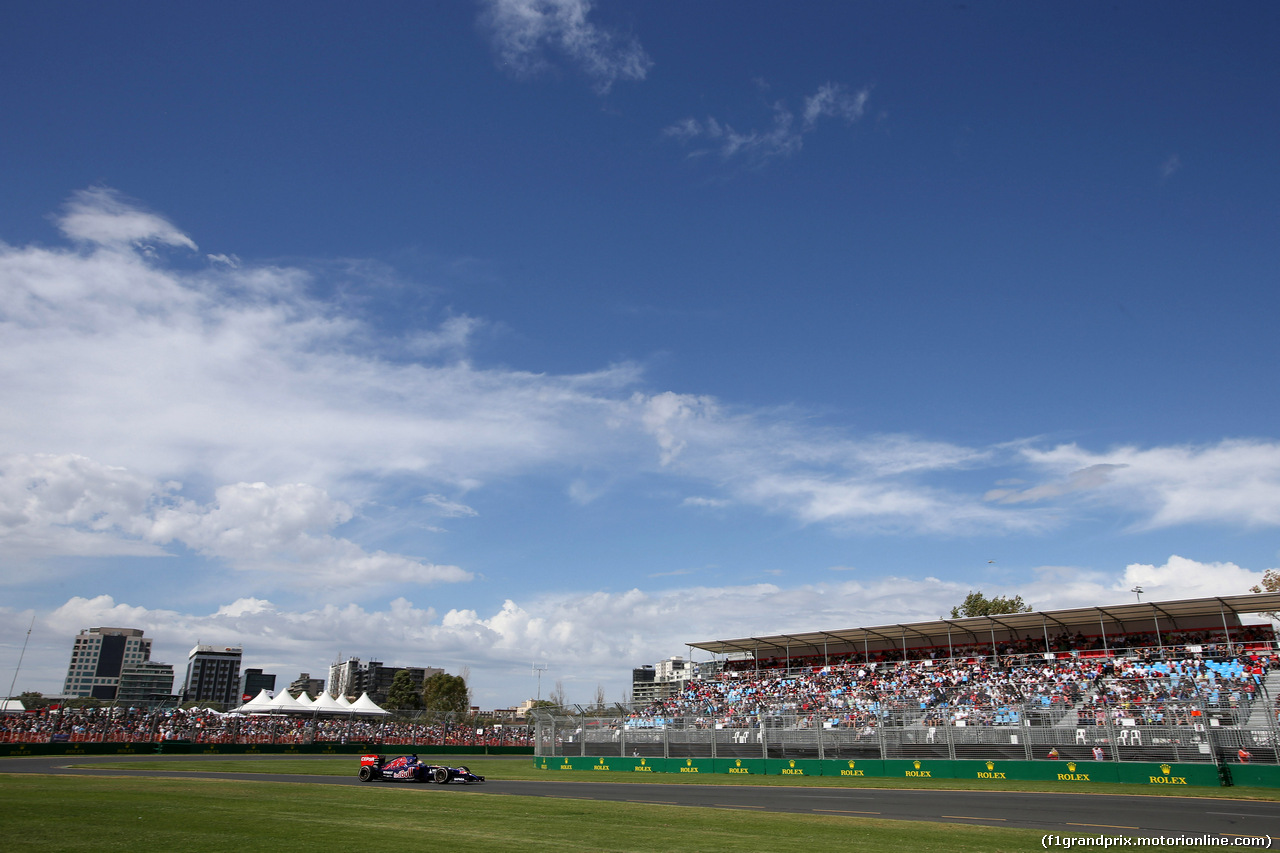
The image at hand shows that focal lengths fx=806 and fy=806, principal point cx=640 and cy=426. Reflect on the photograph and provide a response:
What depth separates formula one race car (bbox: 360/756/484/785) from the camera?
96.4ft

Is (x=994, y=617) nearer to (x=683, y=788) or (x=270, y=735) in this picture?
(x=683, y=788)

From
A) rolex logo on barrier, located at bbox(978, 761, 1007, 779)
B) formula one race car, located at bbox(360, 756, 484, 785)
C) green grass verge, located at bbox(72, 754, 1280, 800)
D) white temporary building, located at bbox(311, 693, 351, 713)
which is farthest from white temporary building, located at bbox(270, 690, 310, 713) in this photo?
rolex logo on barrier, located at bbox(978, 761, 1007, 779)

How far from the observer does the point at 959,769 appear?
3156 cm

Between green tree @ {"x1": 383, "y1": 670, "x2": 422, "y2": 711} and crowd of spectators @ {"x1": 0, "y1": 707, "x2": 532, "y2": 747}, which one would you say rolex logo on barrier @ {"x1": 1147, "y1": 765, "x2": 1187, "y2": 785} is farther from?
green tree @ {"x1": 383, "y1": 670, "x2": 422, "y2": 711}

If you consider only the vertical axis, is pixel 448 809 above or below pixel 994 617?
below

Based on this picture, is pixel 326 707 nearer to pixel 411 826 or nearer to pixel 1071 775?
pixel 1071 775

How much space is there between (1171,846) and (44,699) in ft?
426

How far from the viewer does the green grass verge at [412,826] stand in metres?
12.5

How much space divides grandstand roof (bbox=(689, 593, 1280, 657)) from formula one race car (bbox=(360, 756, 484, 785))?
2899 cm

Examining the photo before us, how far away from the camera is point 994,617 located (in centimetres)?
4581

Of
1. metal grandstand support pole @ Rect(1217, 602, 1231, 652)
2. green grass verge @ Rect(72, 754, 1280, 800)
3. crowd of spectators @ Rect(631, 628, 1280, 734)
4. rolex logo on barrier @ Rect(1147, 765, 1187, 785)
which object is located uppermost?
metal grandstand support pole @ Rect(1217, 602, 1231, 652)

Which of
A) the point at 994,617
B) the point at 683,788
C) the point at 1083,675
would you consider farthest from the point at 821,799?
the point at 994,617

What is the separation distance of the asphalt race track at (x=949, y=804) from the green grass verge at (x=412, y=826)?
6.50 ft

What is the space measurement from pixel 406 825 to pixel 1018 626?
42.9 meters
